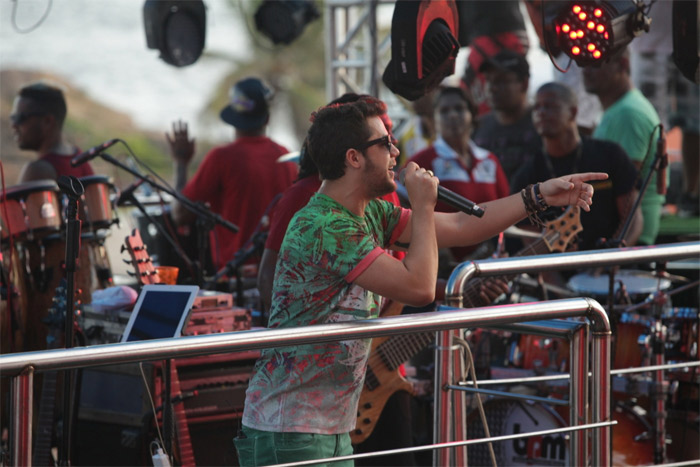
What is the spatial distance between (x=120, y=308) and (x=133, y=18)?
2927 cm

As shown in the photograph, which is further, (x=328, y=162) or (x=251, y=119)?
(x=251, y=119)

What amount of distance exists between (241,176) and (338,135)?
3.70 metres

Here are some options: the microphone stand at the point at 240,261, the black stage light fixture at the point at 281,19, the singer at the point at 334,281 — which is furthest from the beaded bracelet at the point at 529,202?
the black stage light fixture at the point at 281,19

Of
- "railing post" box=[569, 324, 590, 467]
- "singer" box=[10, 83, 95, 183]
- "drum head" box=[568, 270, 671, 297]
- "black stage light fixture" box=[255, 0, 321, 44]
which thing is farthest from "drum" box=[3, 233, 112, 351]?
"black stage light fixture" box=[255, 0, 321, 44]

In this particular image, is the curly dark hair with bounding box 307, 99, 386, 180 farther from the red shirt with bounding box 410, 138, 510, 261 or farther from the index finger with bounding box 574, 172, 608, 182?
the red shirt with bounding box 410, 138, 510, 261

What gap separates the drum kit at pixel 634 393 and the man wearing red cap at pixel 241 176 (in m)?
2.07

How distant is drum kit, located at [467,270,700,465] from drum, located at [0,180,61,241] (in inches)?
100

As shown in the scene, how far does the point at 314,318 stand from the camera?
3301mm

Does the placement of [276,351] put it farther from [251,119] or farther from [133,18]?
[133,18]

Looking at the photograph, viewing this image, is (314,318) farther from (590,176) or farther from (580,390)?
(590,176)

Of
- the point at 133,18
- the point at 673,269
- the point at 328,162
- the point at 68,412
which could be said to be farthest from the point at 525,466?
the point at 133,18

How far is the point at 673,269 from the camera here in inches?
282

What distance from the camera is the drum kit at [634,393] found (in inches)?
222

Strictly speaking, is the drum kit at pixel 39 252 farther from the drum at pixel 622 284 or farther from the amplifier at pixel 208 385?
the drum at pixel 622 284
